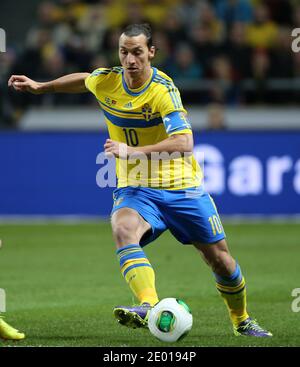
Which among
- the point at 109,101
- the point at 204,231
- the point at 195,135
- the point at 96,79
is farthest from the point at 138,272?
the point at 195,135

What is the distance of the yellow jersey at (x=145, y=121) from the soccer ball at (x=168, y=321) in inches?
42.1

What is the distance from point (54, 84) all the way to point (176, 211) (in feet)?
4.66

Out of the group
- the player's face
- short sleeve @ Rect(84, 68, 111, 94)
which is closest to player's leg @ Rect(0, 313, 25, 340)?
short sleeve @ Rect(84, 68, 111, 94)

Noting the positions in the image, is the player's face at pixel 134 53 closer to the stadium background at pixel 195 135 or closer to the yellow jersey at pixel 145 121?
the yellow jersey at pixel 145 121

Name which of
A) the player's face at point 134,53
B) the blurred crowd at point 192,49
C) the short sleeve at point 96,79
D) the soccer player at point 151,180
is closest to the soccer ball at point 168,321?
the soccer player at point 151,180

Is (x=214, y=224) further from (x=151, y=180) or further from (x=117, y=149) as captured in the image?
(x=117, y=149)

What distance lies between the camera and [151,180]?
7.51 m

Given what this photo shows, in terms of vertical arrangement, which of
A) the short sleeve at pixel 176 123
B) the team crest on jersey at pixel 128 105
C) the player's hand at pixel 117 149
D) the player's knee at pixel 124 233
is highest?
the team crest on jersey at pixel 128 105

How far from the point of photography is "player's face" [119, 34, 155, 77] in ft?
23.9

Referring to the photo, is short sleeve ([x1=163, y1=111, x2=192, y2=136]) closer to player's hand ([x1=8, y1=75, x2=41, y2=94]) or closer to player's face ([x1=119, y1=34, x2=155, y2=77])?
player's face ([x1=119, y1=34, x2=155, y2=77])

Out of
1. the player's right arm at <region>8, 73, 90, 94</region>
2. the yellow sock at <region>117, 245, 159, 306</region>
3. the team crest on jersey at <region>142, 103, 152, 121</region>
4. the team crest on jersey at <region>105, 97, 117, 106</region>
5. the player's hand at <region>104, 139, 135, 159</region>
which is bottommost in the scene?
the yellow sock at <region>117, 245, 159, 306</region>

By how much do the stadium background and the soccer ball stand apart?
2.80 metres

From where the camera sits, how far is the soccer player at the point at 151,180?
715cm
